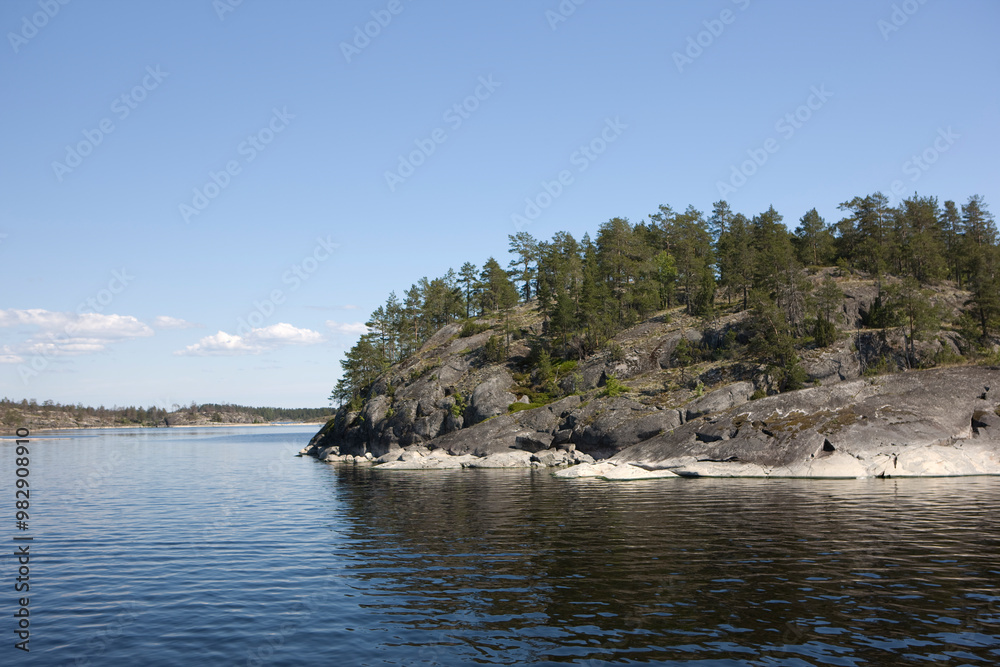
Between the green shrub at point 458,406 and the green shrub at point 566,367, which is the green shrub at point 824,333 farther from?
the green shrub at point 458,406

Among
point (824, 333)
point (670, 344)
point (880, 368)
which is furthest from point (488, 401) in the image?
point (880, 368)

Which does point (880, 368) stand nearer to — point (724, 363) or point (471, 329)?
point (724, 363)

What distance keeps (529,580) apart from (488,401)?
63643 mm

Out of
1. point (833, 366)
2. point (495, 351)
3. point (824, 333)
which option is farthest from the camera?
point (495, 351)

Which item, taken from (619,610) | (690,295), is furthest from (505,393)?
(619,610)

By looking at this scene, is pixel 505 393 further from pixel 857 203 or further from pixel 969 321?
pixel 857 203

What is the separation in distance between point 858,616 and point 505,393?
71170 mm

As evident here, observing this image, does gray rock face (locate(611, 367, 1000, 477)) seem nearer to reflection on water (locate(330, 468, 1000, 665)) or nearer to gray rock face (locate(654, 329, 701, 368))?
reflection on water (locate(330, 468, 1000, 665))

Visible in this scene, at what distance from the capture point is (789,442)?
53.9m

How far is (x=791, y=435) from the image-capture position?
5456 centimetres

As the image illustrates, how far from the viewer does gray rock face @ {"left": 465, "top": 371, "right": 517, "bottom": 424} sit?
84.1 meters

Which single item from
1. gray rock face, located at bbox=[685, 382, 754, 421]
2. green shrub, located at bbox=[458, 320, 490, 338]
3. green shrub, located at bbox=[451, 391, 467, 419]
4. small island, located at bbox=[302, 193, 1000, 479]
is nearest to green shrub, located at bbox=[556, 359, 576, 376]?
small island, located at bbox=[302, 193, 1000, 479]

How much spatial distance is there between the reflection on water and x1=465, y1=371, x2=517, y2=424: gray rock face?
4371 cm

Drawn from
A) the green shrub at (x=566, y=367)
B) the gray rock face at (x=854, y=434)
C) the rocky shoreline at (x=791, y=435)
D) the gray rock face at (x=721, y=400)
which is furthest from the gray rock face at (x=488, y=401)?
A: the gray rock face at (x=721, y=400)
